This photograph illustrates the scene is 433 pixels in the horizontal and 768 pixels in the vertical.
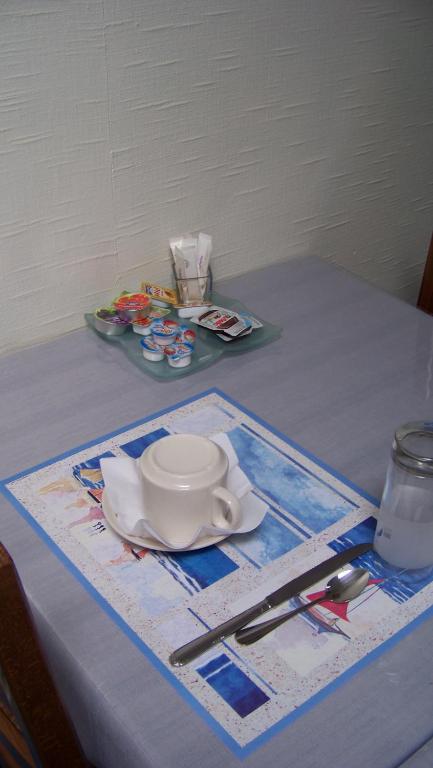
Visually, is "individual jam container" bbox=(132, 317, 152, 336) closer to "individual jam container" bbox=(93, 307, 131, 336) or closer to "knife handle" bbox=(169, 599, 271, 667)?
"individual jam container" bbox=(93, 307, 131, 336)

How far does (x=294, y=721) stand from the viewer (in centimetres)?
63

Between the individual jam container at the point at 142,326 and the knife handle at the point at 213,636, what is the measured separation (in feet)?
1.71

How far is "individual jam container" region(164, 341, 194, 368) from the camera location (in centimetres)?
105

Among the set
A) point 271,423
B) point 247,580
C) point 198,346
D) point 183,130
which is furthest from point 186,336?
point 247,580

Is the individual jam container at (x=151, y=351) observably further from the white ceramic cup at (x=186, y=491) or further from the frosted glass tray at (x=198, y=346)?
the white ceramic cup at (x=186, y=491)

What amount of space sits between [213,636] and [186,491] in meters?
0.14

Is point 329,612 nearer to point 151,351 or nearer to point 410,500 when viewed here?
point 410,500

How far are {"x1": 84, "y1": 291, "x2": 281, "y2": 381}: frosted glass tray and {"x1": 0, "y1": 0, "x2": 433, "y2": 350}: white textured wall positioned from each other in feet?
0.35

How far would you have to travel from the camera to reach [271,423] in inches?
38.1

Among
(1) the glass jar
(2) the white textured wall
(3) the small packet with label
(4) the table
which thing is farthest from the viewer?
(3) the small packet with label

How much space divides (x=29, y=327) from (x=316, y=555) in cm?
59

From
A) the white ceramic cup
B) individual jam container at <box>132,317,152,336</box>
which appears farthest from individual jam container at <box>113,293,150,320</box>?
the white ceramic cup

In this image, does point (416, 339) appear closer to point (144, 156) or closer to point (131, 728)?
point (144, 156)

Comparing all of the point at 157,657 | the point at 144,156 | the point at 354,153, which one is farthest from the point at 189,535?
the point at 354,153
